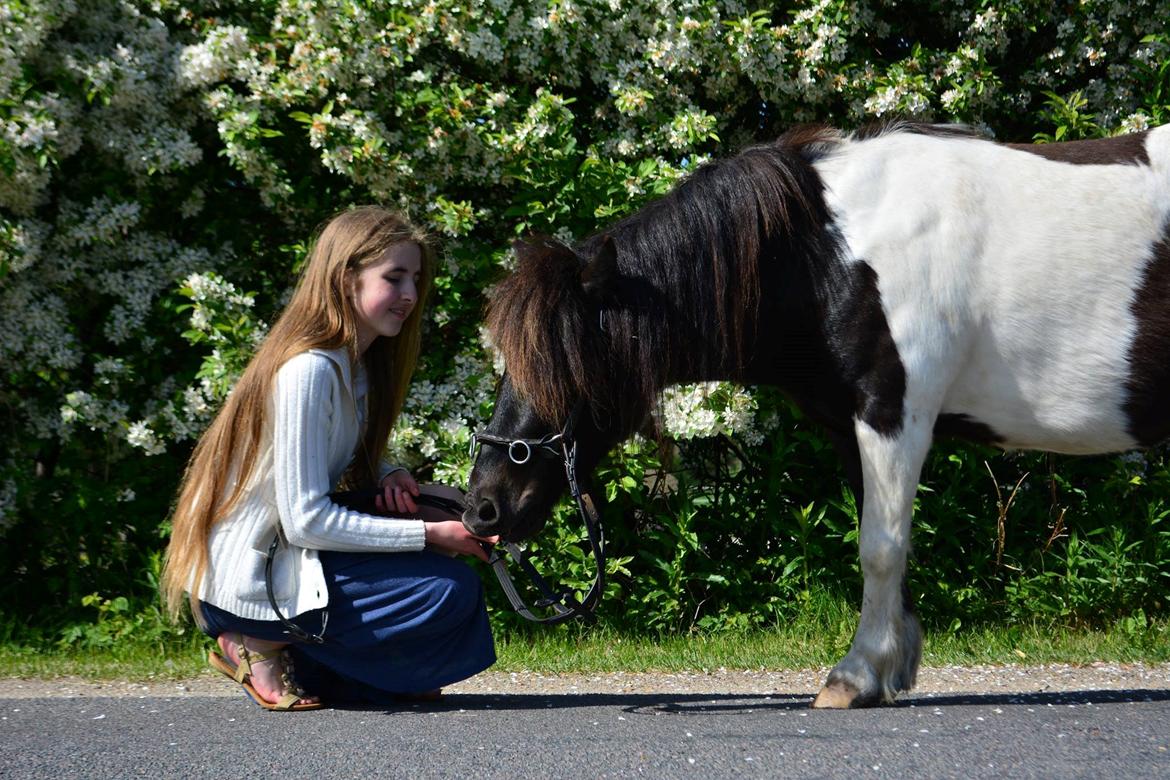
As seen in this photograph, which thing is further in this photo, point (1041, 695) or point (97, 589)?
point (97, 589)

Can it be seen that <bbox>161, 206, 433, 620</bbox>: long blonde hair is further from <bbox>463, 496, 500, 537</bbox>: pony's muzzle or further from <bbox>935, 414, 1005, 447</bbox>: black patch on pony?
<bbox>935, 414, 1005, 447</bbox>: black patch on pony

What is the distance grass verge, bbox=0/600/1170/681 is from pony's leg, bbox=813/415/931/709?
1.17 meters

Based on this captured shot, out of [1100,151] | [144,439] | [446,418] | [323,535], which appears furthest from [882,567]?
[144,439]

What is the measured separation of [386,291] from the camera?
367 cm

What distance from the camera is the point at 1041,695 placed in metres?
4.03

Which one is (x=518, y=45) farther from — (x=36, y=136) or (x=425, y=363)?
(x=36, y=136)

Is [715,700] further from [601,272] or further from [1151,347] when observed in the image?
[1151,347]

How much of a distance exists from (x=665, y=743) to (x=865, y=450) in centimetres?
117

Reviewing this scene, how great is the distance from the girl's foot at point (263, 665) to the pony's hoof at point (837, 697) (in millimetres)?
1601

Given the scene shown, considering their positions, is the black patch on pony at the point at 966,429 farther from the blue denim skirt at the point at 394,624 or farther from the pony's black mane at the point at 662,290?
the blue denim skirt at the point at 394,624

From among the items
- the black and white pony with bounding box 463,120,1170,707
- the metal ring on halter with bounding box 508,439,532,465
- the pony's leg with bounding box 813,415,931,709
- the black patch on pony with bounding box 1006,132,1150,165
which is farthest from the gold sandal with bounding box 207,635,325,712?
the black patch on pony with bounding box 1006,132,1150,165

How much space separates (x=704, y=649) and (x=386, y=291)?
2.37m

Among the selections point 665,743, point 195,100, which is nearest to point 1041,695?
point 665,743

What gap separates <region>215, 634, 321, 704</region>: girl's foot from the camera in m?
3.60
